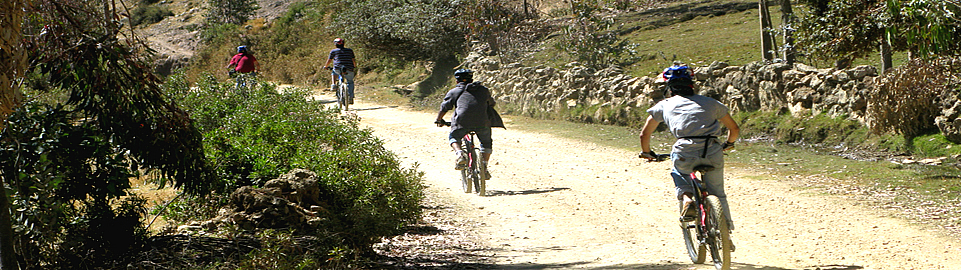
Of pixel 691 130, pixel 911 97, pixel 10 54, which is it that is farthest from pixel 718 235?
pixel 911 97

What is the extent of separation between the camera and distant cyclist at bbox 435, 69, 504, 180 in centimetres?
1005

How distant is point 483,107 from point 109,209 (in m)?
4.84

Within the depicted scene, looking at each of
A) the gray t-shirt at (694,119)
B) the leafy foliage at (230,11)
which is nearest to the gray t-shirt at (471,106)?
the gray t-shirt at (694,119)

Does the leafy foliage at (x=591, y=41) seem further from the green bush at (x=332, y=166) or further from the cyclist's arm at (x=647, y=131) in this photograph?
the cyclist's arm at (x=647, y=131)

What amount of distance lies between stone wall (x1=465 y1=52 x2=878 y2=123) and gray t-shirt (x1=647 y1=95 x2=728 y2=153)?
8301 mm

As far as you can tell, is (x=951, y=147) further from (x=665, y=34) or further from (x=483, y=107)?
(x=665, y=34)

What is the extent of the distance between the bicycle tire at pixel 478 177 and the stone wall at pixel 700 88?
659cm

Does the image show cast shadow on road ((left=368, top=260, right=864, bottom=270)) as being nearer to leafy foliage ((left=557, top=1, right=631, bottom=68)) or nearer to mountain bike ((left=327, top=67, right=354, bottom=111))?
mountain bike ((left=327, top=67, right=354, bottom=111))

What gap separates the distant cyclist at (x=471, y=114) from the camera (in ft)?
33.0

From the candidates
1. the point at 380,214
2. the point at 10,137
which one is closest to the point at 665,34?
the point at 380,214

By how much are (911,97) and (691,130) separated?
25.3ft

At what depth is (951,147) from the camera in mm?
11266

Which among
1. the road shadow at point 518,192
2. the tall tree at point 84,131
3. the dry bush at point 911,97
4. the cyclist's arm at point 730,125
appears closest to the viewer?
the tall tree at point 84,131

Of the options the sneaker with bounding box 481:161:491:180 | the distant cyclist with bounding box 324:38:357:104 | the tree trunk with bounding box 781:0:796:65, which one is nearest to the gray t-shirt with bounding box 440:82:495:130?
the sneaker with bounding box 481:161:491:180
